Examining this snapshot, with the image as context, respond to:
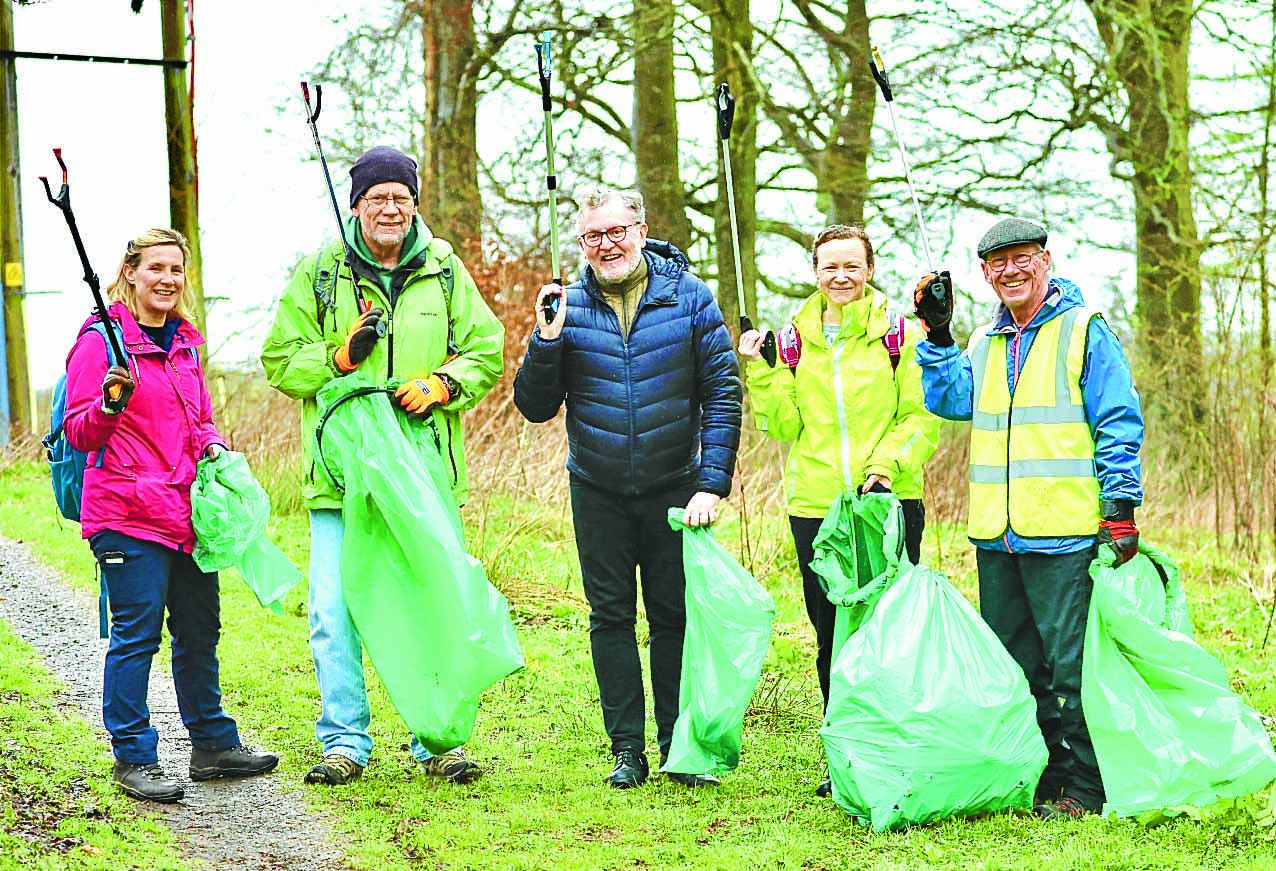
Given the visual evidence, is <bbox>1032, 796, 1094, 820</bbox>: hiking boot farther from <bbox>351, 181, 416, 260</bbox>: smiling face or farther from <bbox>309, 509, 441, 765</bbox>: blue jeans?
<bbox>351, 181, 416, 260</bbox>: smiling face

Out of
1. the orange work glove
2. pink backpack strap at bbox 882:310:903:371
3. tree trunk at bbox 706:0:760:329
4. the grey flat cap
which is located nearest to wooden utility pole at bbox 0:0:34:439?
tree trunk at bbox 706:0:760:329

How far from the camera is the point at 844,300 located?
14.4ft

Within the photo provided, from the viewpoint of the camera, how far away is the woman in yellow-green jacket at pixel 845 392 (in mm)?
4402

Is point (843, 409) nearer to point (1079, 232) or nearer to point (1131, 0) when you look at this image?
point (1131, 0)

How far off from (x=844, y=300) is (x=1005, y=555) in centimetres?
93

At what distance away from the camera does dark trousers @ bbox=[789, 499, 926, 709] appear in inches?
177

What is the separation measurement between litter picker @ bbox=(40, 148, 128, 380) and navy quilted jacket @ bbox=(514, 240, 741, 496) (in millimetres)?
1240

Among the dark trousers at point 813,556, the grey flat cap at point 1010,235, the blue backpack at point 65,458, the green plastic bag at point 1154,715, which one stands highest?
the grey flat cap at point 1010,235

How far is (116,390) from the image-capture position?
414 centimetres

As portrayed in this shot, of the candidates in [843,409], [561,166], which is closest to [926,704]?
[843,409]

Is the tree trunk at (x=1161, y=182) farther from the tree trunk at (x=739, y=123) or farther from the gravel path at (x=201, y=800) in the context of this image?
the gravel path at (x=201, y=800)

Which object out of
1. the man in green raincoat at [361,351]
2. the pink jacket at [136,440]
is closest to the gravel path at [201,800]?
the man in green raincoat at [361,351]

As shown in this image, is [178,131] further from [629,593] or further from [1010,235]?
[1010,235]

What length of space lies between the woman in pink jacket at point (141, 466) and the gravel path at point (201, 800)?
171 mm
